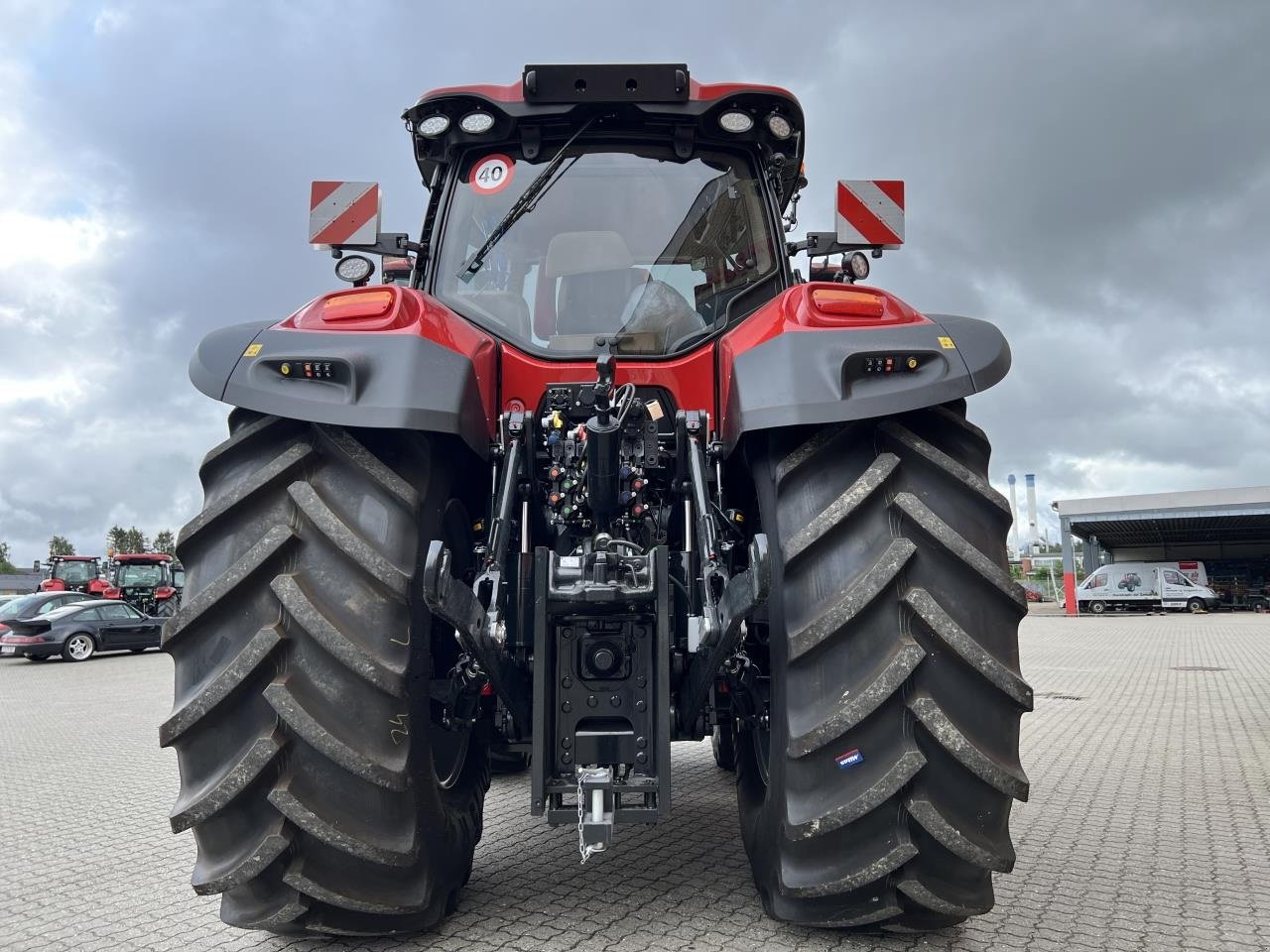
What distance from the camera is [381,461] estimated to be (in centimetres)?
245

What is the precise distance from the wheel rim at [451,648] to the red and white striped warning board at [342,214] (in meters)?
1.24

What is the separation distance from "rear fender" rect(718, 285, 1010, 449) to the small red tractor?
28.2 metres

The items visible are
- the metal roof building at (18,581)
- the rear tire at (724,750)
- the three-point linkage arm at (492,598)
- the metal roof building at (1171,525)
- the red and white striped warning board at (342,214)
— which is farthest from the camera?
the metal roof building at (18,581)

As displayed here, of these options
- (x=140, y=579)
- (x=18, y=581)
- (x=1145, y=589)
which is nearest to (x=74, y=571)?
(x=140, y=579)

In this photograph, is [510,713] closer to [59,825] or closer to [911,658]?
[911,658]

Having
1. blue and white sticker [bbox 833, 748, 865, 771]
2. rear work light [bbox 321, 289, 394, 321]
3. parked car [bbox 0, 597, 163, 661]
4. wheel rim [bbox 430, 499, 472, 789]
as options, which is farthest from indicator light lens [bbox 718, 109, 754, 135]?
parked car [bbox 0, 597, 163, 661]

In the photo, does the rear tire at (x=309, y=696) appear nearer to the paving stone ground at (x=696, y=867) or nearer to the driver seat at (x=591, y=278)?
the paving stone ground at (x=696, y=867)

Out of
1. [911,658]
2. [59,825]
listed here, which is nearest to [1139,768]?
[911,658]

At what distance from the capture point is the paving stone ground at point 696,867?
273 centimetres

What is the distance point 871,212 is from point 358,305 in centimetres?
196

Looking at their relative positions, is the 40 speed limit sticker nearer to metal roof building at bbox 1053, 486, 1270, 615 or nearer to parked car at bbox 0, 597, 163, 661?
parked car at bbox 0, 597, 163, 661

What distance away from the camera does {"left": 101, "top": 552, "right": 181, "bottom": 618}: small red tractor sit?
27.4 meters

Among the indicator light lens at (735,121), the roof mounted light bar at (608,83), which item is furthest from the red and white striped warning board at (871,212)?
the roof mounted light bar at (608,83)

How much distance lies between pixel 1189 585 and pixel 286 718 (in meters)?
38.5
